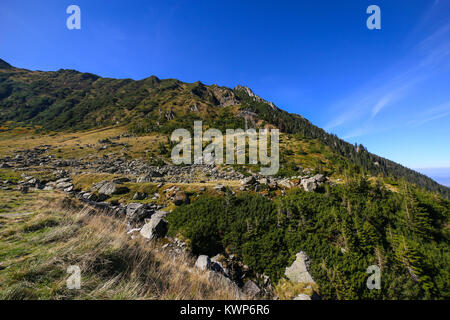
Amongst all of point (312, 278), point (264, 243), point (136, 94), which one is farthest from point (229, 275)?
point (136, 94)

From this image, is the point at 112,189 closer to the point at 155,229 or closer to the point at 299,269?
the point at 155,229

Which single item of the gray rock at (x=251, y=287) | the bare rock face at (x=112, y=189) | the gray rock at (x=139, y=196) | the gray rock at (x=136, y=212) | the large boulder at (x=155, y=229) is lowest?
the gray rock at (x=251, y=287)

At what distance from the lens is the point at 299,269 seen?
10195mm

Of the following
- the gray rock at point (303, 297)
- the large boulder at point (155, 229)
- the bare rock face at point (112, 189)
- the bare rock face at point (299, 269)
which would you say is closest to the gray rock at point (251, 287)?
the bare rock face at point (299, 269)

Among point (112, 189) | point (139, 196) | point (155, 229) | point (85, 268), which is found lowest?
point (155, 229)

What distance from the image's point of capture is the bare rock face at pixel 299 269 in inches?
381

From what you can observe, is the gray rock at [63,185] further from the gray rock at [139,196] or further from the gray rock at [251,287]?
the gray rock at [251,287]

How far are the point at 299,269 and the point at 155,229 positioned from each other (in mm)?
11767

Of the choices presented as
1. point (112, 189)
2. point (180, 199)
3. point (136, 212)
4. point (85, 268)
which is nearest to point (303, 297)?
point (85, 268)

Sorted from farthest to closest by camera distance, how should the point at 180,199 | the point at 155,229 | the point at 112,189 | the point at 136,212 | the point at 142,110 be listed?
the point at 142,110, the point at 112,189, the point at 180,199, the point at 136,212, the point at 155,229

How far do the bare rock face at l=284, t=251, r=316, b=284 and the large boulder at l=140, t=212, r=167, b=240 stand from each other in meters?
10.6

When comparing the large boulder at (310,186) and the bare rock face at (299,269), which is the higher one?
the large boulder at (310,186)

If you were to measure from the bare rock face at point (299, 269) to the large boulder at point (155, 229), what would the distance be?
34.8 feet

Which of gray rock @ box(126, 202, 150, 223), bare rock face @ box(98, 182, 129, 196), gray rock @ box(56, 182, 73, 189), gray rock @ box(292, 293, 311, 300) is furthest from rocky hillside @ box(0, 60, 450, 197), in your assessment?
gray rock @ box(292, 293, 311, 300)
